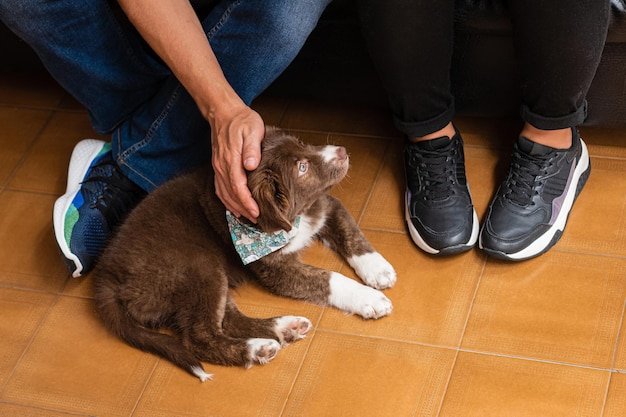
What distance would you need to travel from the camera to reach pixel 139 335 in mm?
2143

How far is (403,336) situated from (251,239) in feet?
1.45

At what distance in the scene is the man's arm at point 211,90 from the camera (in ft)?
6.47

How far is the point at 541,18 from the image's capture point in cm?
194

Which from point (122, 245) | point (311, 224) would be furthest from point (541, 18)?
point (122, 245)

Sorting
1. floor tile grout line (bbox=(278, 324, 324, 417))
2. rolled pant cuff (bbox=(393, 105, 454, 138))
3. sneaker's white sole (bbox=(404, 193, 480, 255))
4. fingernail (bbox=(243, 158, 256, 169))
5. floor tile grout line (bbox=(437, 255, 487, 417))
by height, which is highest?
fingernail (bbox=(243, 158, 256, 169))

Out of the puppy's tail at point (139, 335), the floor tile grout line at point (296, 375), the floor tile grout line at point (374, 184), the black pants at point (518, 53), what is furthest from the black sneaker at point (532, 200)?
the puppy's tail at point (139, 335)

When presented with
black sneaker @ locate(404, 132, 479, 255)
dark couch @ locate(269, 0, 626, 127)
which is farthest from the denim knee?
black sneaker @ locate(404, 132, 479, 255)

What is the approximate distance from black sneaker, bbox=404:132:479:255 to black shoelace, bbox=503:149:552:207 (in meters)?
0.12

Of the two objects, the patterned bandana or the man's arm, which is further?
the patterned bandana

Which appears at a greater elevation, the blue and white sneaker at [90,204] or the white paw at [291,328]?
the blue and white sneaker at [90,204]

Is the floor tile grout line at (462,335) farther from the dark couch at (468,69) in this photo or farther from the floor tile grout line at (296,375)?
the dark couch at (468,69)

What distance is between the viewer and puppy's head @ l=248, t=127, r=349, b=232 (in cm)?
199

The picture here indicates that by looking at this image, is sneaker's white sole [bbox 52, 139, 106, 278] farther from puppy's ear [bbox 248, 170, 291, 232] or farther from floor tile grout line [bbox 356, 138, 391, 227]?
floor tile grout line [bbox 356, 138, 391, 227]

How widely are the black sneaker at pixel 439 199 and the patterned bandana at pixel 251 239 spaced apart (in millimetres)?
366
